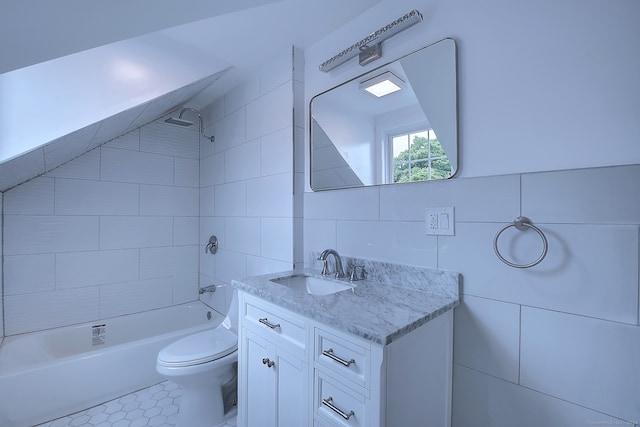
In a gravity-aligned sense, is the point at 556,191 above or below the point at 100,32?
below

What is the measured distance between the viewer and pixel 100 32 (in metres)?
0.56

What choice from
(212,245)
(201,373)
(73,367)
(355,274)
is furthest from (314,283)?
(73,367)

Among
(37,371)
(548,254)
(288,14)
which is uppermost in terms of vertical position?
(288,14)

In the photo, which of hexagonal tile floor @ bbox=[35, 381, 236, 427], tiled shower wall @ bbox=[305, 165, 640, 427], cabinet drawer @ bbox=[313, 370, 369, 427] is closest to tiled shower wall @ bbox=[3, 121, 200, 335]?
hexagonal tile floor @ bbox=[35, 381, 236, 427]

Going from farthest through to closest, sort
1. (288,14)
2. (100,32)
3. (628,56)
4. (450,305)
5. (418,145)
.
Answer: (288,14)
(418,145)
(450,305)
(628,56)
(100,32)

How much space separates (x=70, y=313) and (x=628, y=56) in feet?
11.2

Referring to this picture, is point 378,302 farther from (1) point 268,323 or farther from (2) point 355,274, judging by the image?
(1) point 268,323

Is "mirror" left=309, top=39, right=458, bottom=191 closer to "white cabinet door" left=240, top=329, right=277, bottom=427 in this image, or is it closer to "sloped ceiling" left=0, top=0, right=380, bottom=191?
"sloped ceiling" left=0, top=0, right=380, bottom=191

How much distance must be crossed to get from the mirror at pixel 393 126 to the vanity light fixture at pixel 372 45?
3.6 inches

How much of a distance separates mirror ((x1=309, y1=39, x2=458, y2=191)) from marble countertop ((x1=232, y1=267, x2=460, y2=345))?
0.46 meters

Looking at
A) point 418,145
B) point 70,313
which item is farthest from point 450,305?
point 70,313

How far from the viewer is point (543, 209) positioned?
0.98 m

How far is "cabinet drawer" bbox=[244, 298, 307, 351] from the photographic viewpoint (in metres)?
1.13

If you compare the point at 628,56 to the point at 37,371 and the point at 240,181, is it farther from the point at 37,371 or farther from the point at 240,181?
the point at 37,371
